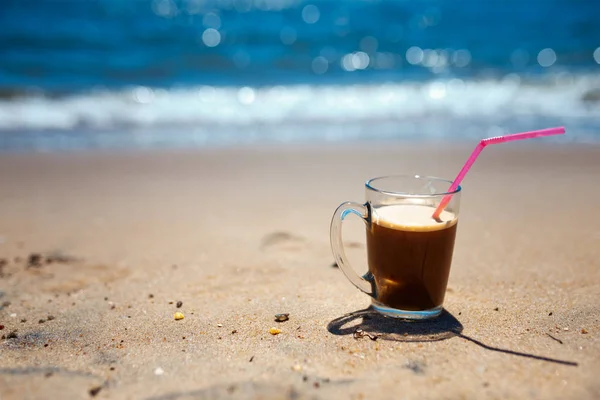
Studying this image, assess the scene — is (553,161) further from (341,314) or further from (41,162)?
(41,162)

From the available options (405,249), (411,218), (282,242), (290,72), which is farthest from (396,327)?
(290,72)

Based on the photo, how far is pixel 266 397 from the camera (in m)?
1.42

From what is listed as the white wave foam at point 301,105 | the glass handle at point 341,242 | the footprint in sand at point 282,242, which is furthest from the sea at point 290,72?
the glass handle at point 341,242

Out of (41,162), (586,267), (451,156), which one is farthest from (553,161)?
(41,162)

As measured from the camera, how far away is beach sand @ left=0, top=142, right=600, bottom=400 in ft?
4.97

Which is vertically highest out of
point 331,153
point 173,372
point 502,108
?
point 502,108

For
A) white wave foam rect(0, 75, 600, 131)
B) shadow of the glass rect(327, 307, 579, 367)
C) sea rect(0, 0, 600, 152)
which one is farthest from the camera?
white wave foam rect(0, 75, 600, 131)

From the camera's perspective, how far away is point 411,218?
179 centimetres

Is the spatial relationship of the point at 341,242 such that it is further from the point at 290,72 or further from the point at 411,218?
the point at 290,72

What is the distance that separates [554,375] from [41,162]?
449 cm

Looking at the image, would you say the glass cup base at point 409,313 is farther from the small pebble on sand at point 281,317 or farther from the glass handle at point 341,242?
the small pebble on sand at point 281,317

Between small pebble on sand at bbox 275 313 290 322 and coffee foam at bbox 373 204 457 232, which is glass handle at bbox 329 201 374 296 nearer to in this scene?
coffee foam at bbox 373 204 457 232

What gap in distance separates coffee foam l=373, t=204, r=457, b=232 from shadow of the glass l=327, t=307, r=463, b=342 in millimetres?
339

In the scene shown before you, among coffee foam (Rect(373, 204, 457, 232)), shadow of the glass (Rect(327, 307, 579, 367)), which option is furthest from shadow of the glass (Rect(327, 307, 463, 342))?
coffee foam (Rect(373, 204, 457, 232))
